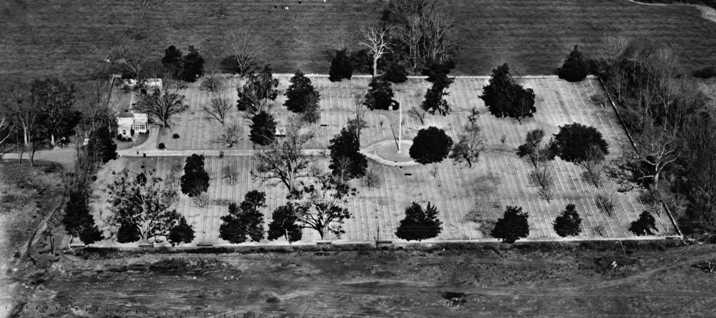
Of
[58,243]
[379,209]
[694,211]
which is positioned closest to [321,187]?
[379,209]

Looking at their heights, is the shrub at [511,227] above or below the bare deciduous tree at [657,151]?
below

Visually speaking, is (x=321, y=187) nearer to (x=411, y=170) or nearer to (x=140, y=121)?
(x=411, y=170)

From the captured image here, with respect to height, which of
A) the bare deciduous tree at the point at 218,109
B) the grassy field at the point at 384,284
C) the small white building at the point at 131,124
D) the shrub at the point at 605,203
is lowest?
the grassy field at the point at 384,284

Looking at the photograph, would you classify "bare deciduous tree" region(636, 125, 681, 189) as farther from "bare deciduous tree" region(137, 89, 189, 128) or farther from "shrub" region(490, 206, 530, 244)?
"bare deciduous tree" region(137, 89, 189, 128)

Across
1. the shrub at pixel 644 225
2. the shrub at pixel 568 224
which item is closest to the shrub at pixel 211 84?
the shrub at pixel 568 224

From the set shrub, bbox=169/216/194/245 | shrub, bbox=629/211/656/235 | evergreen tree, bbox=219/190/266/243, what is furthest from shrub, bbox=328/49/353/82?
shrub, bbox=629/211/656/235

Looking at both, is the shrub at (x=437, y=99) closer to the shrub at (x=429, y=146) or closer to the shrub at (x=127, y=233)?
the shrub at (x=429, y=146)
